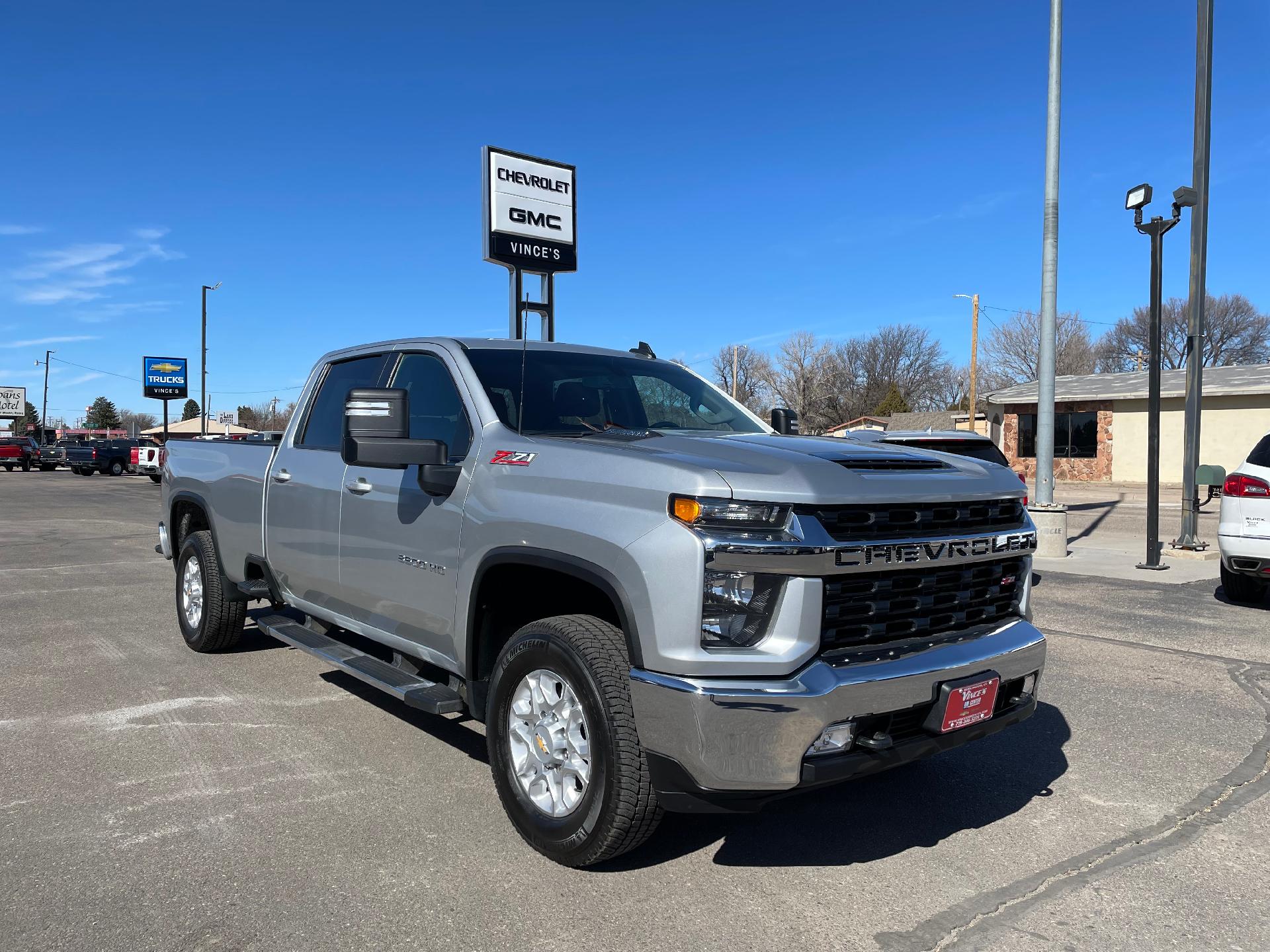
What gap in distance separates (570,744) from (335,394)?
2.81 metres

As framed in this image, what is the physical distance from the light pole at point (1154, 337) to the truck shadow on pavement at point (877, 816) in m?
7.79

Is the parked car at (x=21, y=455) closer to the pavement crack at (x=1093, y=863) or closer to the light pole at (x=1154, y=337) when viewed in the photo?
the light pole at (x=1154, y=337)

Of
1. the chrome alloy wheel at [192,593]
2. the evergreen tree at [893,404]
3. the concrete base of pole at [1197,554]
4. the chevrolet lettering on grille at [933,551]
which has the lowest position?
the concrete base of pole at [1197,554]

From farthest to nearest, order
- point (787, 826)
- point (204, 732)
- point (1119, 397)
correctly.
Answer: point (1119, 397) → point (204, 732) → point (787, 826)

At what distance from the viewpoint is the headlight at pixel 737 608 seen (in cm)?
286

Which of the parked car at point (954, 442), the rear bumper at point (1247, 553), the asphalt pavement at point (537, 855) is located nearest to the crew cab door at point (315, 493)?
the asphalt pavement at point (537, 855)

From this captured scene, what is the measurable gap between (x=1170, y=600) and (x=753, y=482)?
7.83 m

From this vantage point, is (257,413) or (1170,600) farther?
(257,413)

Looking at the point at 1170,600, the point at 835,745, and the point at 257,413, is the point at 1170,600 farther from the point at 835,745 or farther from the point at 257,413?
the point at 257,413

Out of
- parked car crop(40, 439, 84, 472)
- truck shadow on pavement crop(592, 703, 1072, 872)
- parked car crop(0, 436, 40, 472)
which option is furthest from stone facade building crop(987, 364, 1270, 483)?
parked car crop(0, 436, 40, 472)

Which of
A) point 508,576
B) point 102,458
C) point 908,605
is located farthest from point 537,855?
point 102,458

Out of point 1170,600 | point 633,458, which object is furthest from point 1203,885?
point 1170,600

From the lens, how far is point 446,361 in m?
4.34

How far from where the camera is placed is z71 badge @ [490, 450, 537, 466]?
11.7 feet
